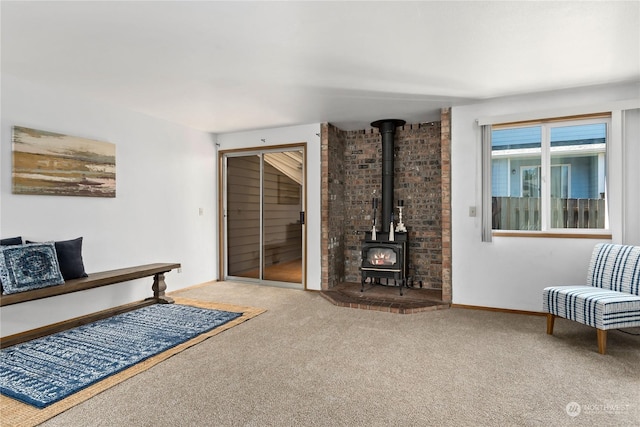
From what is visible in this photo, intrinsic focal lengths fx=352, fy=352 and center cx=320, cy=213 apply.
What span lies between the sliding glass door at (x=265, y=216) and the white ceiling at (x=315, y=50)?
55.9 inches

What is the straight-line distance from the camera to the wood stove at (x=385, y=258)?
180 inches

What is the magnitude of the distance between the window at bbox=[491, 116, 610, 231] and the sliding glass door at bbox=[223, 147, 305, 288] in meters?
2.65

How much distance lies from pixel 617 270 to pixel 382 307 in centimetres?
221

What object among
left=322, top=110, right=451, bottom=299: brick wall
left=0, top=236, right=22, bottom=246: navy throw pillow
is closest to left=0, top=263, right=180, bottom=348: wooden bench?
left=0, top=236, right=22, bottom=246: navy throw pillow

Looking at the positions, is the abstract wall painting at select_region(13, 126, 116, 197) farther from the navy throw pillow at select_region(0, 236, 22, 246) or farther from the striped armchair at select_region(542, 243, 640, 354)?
the striped armchair at select_region(542, 243, 640, 354)

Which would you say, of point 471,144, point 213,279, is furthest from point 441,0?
point 213,279

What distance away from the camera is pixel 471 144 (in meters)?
4.19

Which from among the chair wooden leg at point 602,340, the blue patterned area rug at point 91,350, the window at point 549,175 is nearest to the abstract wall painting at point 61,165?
the blue patterned area rug at point 91,350

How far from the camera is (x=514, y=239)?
13.1 feet

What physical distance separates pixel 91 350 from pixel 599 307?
4.05m

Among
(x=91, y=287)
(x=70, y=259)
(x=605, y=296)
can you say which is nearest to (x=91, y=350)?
(x=91, y=287)

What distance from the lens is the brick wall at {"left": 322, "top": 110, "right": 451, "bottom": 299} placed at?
16.7 feet

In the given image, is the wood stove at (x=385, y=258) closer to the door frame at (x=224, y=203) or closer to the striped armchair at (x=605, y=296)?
the door frame at (x=224, y=203)

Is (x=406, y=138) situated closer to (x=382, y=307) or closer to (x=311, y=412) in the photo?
(x=382, y=307)
